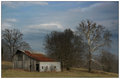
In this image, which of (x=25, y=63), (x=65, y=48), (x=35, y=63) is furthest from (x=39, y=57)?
(x=65, y=48)

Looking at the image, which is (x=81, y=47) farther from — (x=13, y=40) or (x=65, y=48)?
(x=13, y=40)

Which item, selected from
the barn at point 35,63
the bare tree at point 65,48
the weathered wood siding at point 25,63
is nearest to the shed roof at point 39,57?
the barn at point 35,63

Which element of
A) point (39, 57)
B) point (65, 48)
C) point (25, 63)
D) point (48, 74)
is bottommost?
point (48, 74)

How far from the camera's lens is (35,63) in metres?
15.9

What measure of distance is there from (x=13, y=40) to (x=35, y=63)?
7.50 feet

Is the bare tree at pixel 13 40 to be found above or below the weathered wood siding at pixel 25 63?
above

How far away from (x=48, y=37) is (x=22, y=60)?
8.29 ft

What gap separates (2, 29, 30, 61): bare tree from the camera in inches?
599

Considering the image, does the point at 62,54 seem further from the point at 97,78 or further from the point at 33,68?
the point at 97,78

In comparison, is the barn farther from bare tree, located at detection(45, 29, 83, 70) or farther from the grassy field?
the grassy field

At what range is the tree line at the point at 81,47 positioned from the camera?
1546cm

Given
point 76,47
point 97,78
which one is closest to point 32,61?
point 76,47

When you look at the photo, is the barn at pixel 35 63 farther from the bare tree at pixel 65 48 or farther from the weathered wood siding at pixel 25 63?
the bare tree at pixel 65 48

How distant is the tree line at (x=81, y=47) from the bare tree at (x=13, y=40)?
1.71m
